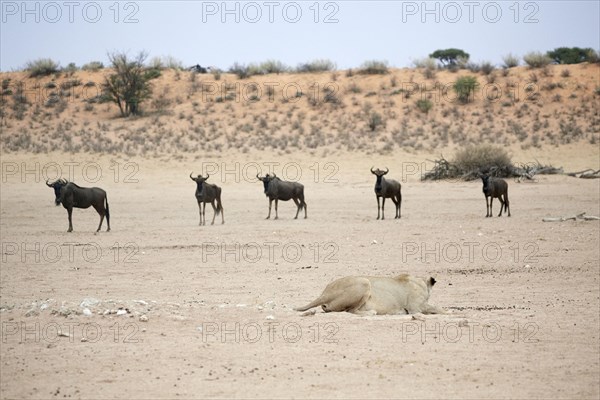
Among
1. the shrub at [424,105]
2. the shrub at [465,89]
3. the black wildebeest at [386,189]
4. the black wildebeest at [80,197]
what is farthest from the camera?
the shrub at [465,89]

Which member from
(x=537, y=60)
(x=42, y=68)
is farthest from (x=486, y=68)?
(x=42, y=68)

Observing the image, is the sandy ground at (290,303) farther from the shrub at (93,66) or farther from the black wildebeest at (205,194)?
the shrub at (93,66)

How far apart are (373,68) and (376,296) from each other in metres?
54.0

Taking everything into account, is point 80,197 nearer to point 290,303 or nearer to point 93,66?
point 290,303

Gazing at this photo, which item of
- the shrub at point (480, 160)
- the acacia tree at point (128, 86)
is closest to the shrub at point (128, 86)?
the acacia tree at point (128, 86)

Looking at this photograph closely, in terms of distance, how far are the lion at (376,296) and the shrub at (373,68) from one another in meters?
53.3

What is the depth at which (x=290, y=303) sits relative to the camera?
1288cm

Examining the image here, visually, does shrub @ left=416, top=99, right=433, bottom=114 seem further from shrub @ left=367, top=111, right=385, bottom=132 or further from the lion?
the lion

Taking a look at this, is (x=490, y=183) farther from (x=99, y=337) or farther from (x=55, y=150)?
(x=55, y=150)

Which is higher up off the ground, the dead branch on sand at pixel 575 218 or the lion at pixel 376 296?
the dead branch on sand at pixel 575 218

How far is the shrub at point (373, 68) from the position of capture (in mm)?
63906

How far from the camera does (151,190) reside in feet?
114

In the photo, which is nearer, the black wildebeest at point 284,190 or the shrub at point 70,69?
the black wildebeest at point 284,190

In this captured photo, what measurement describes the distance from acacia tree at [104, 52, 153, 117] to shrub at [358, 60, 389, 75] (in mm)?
16016
